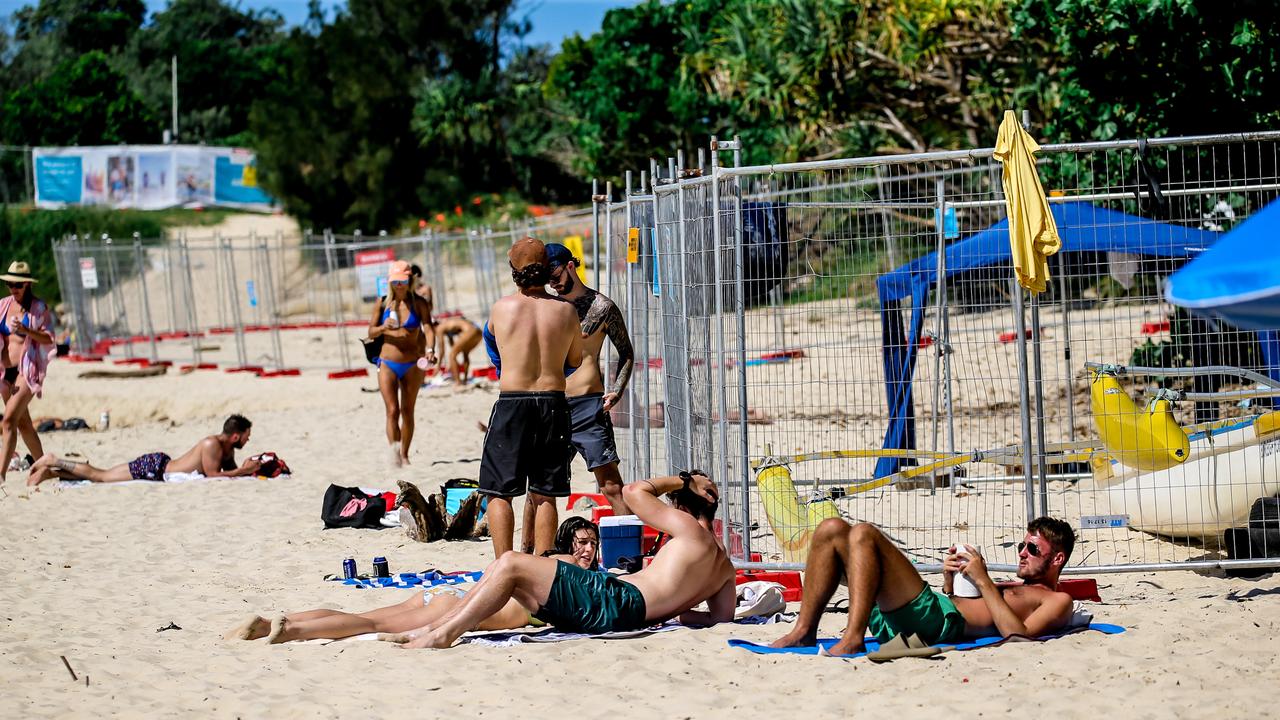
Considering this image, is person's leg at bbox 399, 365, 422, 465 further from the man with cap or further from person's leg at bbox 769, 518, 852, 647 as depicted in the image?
person's leg at bbox 769, 518, 852, 647

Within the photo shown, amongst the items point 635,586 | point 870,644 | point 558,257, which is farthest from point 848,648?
point 558,257

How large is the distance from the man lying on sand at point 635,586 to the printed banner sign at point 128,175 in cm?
3645

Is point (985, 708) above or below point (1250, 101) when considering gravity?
below

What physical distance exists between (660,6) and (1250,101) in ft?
64.4

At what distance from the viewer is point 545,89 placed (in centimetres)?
3391

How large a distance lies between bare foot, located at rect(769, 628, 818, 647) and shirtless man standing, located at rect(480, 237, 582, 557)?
153 cm

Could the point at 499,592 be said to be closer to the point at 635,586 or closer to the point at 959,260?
the point at 635,586

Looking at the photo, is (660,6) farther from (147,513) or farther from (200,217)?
(147,513)

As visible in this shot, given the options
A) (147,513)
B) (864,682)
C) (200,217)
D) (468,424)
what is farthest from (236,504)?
(200,217)

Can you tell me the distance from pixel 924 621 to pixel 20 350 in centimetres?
833

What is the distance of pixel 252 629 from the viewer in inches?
223

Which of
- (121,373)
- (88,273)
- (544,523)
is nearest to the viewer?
(544,523)

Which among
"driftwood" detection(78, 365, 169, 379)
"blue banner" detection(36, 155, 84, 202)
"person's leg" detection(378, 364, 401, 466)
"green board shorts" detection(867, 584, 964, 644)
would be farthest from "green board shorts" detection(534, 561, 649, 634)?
"blue banner" detection(36, 155, 84, 202)

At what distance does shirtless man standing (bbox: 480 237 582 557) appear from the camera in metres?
6.43
